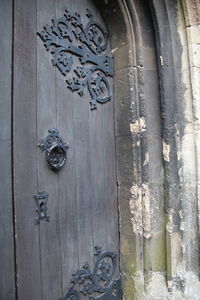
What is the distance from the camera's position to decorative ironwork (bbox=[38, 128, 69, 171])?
128cm

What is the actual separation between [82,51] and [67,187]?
2.21 feet

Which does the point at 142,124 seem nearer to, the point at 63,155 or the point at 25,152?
the point at 63,155

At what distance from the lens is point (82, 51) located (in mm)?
1487

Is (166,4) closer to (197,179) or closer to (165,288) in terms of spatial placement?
(197,179)

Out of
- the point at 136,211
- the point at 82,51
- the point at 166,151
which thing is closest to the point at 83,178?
the point at 136,211

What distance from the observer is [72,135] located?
1.42m

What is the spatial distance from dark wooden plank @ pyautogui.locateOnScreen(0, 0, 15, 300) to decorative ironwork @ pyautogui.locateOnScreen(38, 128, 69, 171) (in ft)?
0.55

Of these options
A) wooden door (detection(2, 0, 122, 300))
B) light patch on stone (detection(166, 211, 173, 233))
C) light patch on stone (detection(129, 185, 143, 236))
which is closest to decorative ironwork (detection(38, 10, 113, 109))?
wooden door (detection(2, 0, 122, 300))

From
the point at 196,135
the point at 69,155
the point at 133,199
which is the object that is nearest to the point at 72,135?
the point at 69,155

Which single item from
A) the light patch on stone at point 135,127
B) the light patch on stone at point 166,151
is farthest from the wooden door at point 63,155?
the light patch on stone at point 166,151

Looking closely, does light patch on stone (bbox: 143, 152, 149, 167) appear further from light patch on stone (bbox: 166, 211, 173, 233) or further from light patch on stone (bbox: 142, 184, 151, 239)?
light patch on stone (bbox: 166, 211, 173, 233)

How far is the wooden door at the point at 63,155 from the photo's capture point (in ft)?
3.96

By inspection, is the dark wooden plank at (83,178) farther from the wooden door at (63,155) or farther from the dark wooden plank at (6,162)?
the dark wooden plank at (6,162)

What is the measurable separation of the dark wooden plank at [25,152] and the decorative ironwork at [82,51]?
10 cm
